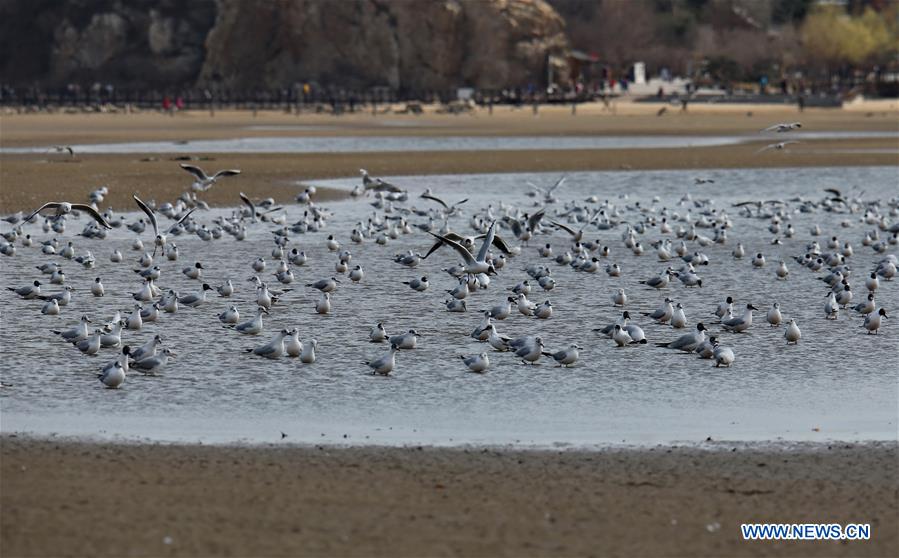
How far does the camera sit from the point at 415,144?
60219 millimetres

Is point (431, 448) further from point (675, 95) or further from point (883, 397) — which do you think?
point (675, 95)

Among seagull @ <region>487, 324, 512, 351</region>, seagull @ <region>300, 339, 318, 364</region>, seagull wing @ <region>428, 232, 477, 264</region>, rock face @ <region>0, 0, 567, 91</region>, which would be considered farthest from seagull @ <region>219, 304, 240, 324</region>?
rock face @ <region>0, 0, 567, 91</region>

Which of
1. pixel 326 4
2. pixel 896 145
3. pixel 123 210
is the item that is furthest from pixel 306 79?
pixel 123 210

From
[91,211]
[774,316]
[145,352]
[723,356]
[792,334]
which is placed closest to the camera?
[145,352]

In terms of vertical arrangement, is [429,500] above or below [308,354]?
above

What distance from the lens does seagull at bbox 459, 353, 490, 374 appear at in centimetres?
1570

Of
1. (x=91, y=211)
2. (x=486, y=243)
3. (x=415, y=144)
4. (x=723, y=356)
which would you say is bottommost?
(x=415, y=144)

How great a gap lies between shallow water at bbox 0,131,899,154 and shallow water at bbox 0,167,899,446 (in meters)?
31.2

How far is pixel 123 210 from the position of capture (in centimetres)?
3322

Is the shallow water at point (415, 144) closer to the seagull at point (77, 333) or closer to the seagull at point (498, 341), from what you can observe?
the seagull at point (77, 333)

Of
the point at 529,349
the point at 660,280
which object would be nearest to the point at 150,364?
the point at 529,349

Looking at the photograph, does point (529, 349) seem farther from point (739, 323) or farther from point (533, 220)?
point (533, 220)

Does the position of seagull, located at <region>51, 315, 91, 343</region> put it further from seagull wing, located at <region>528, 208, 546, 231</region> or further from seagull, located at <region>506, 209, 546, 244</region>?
seagull wing, located at <region>528, 208, 546, 231</region>

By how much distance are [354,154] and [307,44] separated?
251 ft
